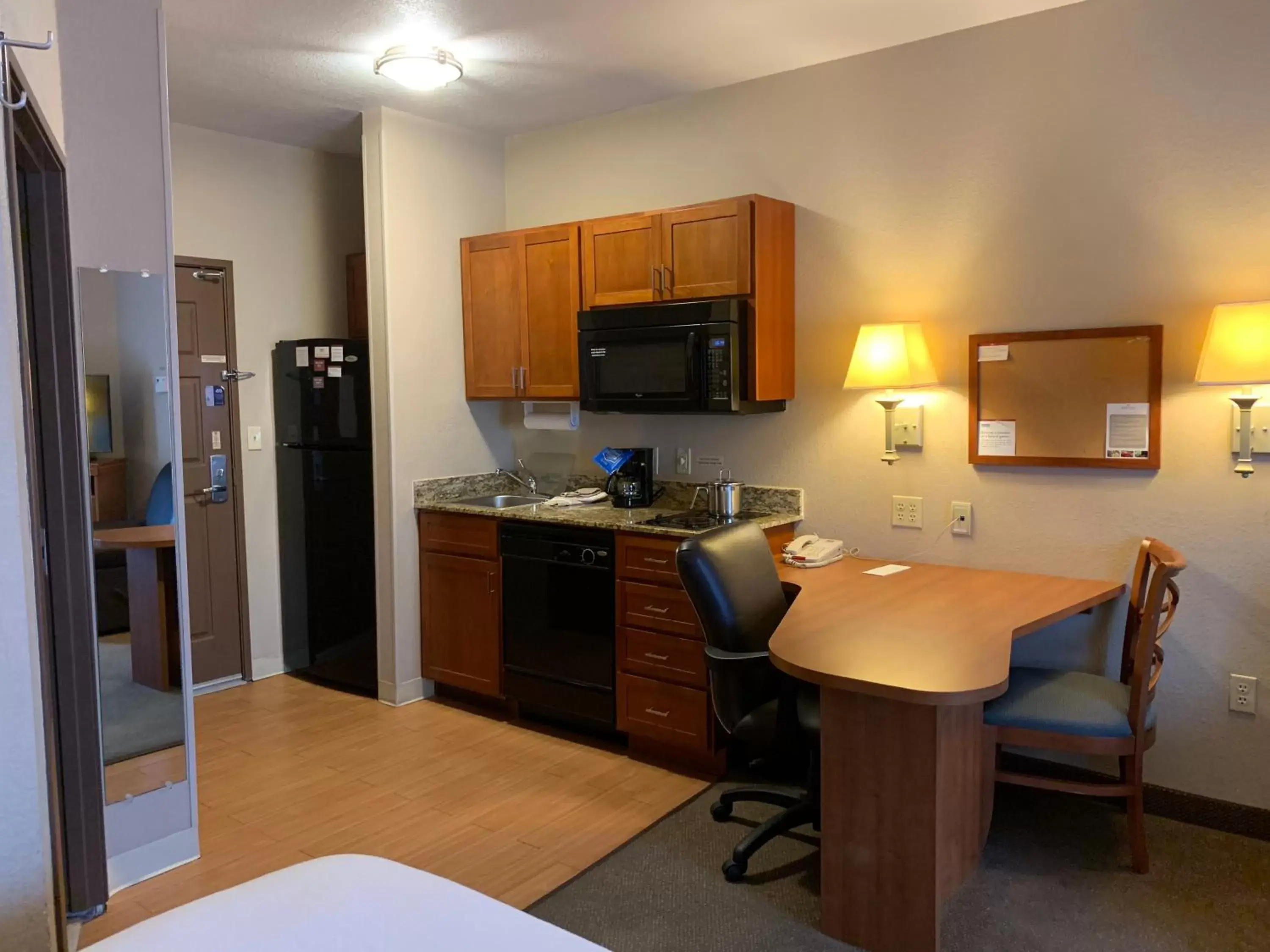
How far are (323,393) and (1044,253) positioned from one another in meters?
3.14

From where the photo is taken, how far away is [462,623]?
4215mm

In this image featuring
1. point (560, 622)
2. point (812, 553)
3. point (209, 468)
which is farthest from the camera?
point (209, 468)

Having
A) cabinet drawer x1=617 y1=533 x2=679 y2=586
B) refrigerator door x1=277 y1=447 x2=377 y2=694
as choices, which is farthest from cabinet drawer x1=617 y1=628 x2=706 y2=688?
refrigerator door x1=277 y1=447 x2=377 y2=694

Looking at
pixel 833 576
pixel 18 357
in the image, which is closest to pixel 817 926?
pixel 833 576

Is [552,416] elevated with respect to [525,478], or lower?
elevated

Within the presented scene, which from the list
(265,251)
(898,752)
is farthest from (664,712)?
(265,251)

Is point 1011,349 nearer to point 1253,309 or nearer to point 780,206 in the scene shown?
point 1253,309

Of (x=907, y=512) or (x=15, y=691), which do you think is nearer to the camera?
(x=15, y=691)

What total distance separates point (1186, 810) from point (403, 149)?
393 centimetres

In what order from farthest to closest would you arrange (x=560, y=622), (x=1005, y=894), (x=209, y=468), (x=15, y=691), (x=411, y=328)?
1. (x=209, y=468)
2. (x=411, y=328)
3. (x=560, y=622)
4. (x=1005, y=894)
5. (x=15, y=691)

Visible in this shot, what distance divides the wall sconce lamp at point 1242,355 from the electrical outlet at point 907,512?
1.01 m

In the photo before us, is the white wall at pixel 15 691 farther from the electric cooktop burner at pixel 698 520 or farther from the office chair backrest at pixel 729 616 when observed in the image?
the electric cooktop burner at pixel 698 520

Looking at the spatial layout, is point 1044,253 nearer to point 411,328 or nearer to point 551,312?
point 551,312

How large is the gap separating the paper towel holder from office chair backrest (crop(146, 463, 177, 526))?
183 cm
